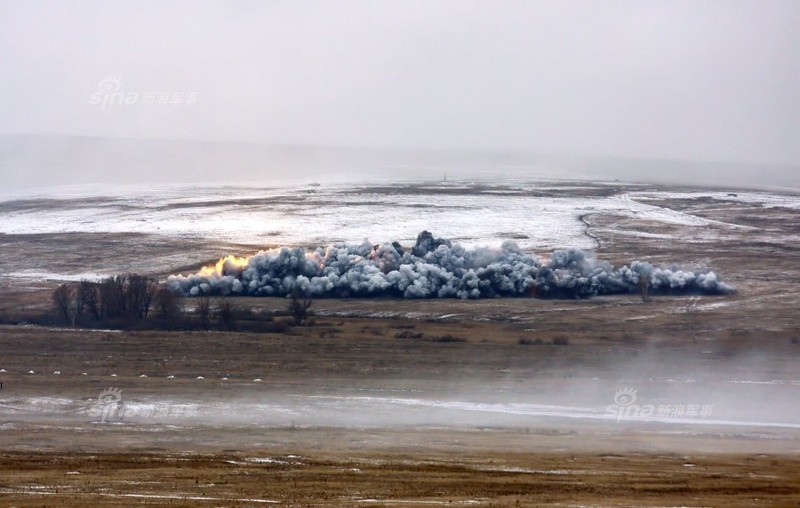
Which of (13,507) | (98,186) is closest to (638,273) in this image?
(13,507)

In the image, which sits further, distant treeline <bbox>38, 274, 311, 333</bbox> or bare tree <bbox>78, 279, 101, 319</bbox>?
bare tree <bbox>78, 279, 101, 319</bbox>

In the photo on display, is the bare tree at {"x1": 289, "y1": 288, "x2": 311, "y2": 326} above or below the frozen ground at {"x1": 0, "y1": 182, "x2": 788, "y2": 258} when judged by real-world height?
below

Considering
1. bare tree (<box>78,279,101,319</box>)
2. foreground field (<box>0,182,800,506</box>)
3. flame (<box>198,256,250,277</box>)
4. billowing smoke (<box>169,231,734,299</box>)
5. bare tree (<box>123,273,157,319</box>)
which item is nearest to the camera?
foreground field (<box>0,182,800,506</box>)

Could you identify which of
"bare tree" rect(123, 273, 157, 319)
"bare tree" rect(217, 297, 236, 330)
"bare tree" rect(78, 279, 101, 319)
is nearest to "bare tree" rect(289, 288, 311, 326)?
"bare tree" rect(217, 297, 236, 330)

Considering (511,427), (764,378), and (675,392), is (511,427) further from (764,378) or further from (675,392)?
(764,378)

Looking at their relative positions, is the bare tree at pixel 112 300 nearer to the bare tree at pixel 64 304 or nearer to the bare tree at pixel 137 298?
the bare tree at pixel 137 298

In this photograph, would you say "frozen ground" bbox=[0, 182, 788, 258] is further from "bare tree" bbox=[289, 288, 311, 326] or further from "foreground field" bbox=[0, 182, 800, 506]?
"bare tree" bbox=[289, 288, 311, 326]

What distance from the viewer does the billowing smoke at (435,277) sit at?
64312mm

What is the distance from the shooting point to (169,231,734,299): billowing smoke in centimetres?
6431

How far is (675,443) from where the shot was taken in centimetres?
3456

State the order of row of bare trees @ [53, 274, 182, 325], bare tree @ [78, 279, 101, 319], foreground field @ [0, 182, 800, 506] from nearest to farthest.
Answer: foreground field @ [0, 182, 800, 506] < row of bare trees @ [53, 274, 182, 325] < bare tree @ [78, 279, 101, 319]

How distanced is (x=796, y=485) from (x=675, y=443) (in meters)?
6.41

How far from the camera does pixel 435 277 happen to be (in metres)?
65.2

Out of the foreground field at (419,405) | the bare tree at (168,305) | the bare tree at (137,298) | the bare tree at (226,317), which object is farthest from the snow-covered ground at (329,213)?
the bare tree at (226,317)
